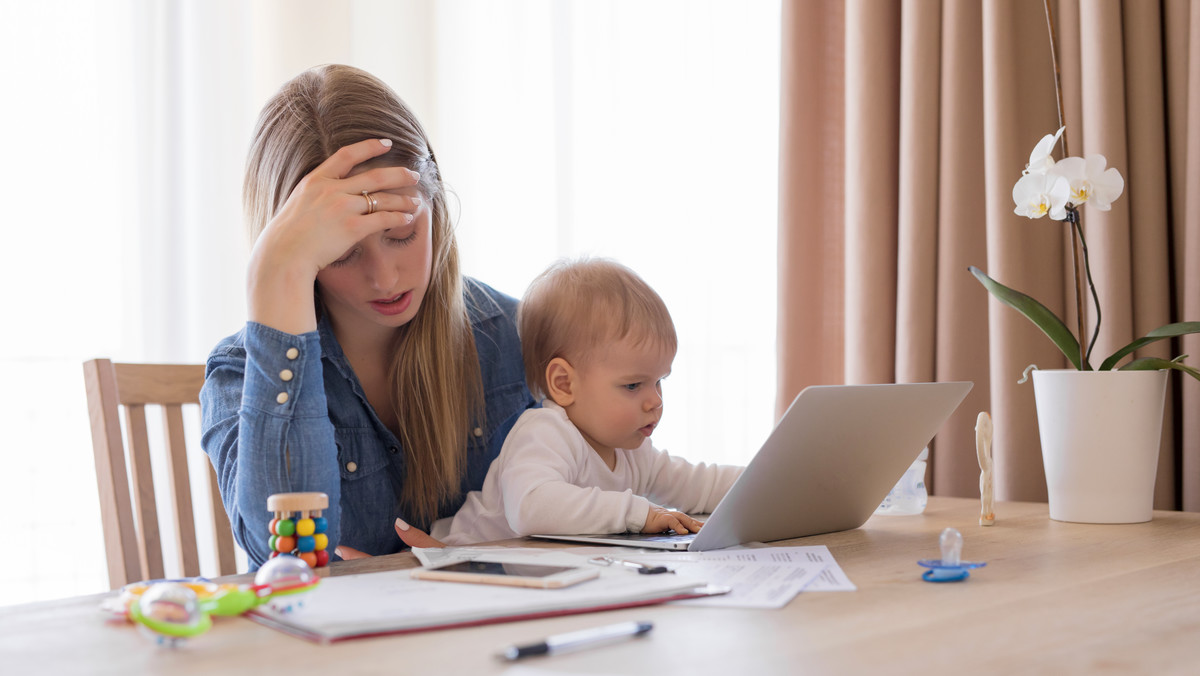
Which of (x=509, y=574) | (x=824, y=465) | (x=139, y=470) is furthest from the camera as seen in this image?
(x=139, y=470)

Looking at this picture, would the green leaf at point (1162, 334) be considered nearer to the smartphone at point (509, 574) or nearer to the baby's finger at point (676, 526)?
the baby's finger at point (676, 526)

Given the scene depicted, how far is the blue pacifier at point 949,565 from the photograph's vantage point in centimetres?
77

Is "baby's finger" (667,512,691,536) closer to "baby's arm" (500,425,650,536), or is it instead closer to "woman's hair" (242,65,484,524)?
"baby's arm" (500,425,650,536)

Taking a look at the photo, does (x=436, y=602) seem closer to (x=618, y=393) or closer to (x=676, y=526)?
(x=676, y=526)

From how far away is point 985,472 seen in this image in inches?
45.5

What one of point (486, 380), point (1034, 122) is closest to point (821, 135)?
point (1034, 122)

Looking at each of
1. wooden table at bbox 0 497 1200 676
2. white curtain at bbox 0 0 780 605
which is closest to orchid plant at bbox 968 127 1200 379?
wooden table at bbox 0 497 1200 676

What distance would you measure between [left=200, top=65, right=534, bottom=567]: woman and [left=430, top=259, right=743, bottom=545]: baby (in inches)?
3.2

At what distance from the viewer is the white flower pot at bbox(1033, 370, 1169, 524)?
1.11 m

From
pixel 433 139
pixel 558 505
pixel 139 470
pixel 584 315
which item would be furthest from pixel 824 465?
pixel 433 139

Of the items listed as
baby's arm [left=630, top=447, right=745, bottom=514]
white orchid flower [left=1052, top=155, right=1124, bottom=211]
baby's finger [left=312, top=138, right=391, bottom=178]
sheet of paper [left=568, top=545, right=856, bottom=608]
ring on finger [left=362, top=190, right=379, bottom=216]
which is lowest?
baby's arm [left=630, top=447, right=745, bottom=514]

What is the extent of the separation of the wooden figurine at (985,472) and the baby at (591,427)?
1.00 feet

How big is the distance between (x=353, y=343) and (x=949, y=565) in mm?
850

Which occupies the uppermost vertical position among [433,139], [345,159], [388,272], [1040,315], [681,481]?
[433,139]
